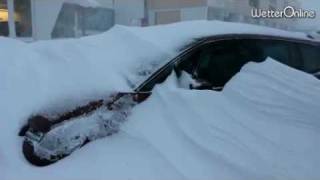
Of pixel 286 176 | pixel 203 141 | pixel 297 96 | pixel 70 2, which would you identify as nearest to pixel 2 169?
pixel 203 141

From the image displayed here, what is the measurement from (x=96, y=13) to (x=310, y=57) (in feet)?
51.3

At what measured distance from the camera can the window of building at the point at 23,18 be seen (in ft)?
52.3

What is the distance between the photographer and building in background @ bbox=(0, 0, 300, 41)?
15.6 m

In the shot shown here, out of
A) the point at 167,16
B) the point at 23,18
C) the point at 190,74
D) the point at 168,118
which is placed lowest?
the point at 167,16

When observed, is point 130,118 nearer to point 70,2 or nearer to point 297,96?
point 297,96

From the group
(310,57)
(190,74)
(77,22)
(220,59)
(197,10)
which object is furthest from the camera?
(197,10)

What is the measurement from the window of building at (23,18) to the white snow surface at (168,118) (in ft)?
41.1

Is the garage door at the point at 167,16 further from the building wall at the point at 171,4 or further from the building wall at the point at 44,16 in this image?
the building wall at the point at 44,16

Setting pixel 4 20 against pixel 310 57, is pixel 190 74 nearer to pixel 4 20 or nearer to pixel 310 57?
pixel 310 57

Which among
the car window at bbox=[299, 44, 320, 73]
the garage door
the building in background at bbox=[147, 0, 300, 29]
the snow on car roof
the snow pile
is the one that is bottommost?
the garage door

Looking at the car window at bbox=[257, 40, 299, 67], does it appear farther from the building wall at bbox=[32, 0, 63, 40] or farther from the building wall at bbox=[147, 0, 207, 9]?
the building wall at bbox=[147, 0, 207, 9]

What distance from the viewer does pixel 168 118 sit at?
336cm
